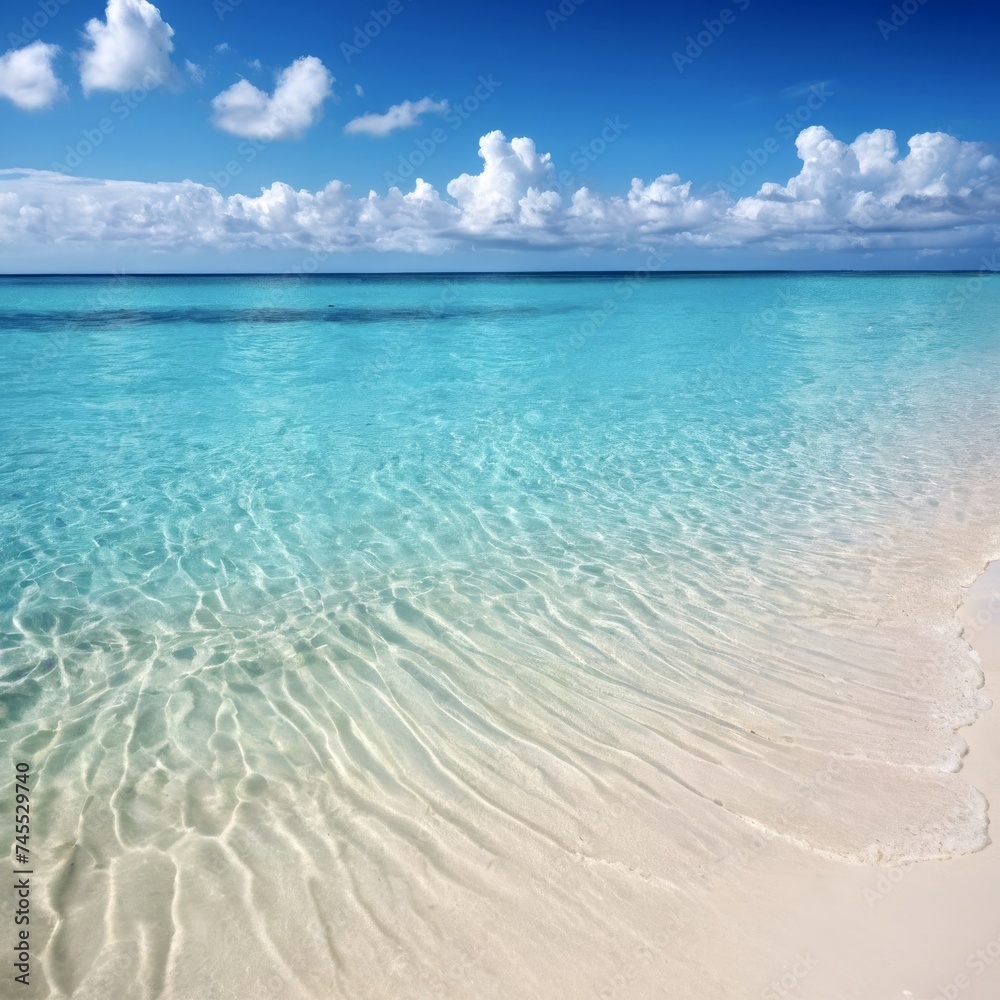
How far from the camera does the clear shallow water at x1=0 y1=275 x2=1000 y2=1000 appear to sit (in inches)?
127

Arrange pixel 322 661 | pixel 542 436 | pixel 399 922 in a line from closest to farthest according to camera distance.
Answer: pixel 399 922 → pixel 322 661 → pixel 542 436

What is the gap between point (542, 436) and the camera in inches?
475

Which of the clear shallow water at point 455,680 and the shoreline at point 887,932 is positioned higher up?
the shoreline at point 887,932

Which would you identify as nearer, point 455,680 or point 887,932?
point 887,932

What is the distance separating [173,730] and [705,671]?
12.0 ft

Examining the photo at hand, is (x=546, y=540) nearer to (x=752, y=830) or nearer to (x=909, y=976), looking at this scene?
(x=752, y=830)

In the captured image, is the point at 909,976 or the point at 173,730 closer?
the point at 909,976

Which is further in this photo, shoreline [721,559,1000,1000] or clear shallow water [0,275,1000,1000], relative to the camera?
clear shallow water [0,275,1000,1000]

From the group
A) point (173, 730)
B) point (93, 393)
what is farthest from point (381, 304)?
point (173, 730)

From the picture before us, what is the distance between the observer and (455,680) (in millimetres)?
5027

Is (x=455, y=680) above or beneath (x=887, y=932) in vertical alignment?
beneath

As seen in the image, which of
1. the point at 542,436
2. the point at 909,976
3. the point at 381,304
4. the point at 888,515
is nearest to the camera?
the point at 909,976

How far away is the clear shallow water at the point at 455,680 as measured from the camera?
323cm

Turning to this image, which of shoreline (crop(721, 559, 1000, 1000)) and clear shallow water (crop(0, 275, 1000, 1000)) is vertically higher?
shoreline (crop(721, 559, 1000, 1000))
